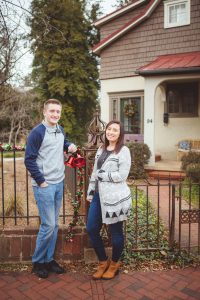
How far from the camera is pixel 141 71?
1038cm

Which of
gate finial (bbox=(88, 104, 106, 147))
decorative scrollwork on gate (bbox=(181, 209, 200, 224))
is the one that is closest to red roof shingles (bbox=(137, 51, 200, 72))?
gate finial (bbox=(88, 104, 106, 147))

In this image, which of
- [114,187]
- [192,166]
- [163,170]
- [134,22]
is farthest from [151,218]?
[134,22]

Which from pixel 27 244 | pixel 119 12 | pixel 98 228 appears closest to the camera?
pixel 98 228

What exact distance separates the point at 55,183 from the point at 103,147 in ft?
2.29

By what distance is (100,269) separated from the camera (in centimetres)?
367

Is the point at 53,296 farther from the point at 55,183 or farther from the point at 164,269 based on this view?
the point at 164,269

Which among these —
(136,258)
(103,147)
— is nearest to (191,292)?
(136,258)

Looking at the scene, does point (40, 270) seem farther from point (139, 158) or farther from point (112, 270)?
point (139, 158)

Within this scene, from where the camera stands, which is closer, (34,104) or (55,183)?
(55,183)

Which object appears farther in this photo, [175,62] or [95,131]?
[175,62]

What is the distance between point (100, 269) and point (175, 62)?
8780 millimetres

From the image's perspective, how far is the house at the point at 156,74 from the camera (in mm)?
10492

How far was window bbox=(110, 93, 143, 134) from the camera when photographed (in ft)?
42.7

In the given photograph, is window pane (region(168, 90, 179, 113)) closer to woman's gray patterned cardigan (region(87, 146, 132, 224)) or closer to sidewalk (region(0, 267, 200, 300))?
sidewalk (region(0, 267, 200, 300))
